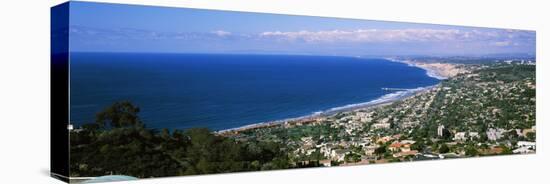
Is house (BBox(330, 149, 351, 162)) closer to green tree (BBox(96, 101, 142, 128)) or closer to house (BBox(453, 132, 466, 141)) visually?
house (BBox(453, 132, 466, 141))

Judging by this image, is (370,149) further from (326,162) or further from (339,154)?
(326,162)

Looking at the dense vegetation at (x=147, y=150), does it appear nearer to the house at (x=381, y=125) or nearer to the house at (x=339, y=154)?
the house at (x=339, y=154)

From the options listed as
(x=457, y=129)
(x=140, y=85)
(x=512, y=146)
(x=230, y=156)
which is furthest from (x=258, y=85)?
(x=512, y=146)

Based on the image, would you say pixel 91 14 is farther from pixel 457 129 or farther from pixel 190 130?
pixel 457 129

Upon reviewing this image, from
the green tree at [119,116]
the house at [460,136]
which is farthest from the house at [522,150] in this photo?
the green tree at [119,116]

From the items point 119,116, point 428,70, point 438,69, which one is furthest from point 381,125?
point 119,116
